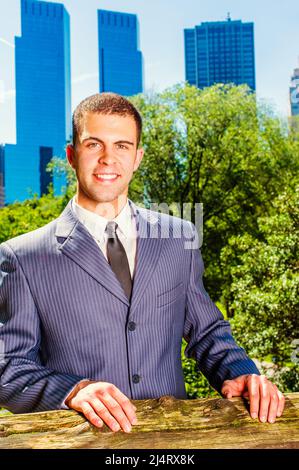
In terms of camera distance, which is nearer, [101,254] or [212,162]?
[101,254]

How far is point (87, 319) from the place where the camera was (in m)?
2.14

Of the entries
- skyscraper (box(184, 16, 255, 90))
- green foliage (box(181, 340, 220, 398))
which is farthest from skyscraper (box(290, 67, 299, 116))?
skyscraper (box(184, 16, 255, 90))

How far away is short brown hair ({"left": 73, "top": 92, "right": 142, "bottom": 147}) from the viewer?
7.34ft

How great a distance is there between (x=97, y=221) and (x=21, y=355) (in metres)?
0.57

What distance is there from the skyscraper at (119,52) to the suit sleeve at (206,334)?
61.5 meters

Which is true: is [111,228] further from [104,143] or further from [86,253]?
[104,143]

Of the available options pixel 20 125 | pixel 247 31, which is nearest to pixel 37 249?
pixel 20 125

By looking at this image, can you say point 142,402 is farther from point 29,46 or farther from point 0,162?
point 29,46

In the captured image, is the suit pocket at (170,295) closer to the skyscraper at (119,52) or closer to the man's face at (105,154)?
the man's face at (105,154)

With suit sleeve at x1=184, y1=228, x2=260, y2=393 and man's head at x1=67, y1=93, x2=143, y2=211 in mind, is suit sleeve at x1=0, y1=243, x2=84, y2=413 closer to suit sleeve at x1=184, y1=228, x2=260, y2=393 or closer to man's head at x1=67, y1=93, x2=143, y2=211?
man's head at x1=67, y1=93, x2=143, y2=211

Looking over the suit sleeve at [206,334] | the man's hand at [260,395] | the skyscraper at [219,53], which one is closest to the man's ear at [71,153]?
the suit sleeve at [206,334]

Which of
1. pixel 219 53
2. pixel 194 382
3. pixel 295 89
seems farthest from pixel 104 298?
pixel 219 53

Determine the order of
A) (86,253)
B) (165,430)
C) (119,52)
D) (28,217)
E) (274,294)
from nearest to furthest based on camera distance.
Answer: (165,430) < (86,253) < (274,294) < (28,217) < (119,52)

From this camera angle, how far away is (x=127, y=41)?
2472 inches
